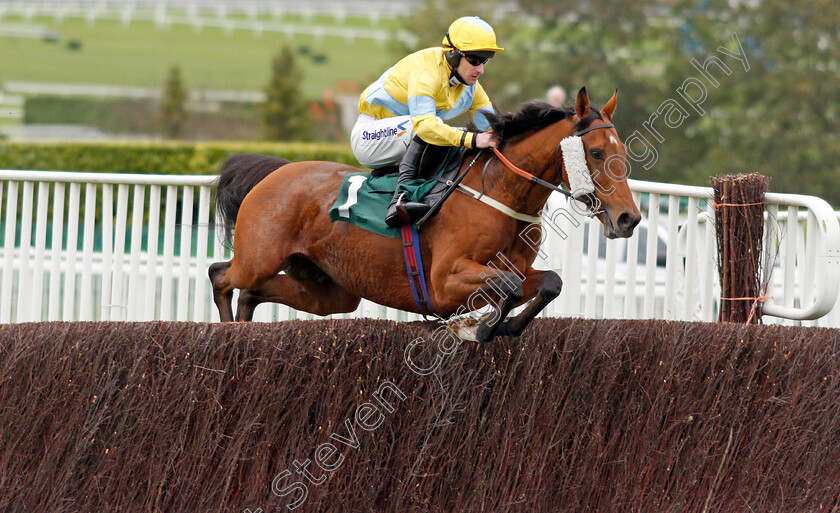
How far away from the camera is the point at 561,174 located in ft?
14.7

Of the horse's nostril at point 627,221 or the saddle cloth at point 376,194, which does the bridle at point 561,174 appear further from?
the saddle cloth at point 376,194

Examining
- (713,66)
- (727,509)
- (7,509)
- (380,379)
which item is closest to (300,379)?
(380,379)

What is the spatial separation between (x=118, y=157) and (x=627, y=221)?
11910mm

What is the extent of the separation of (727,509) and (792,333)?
86cm

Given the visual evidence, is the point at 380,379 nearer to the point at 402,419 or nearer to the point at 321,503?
the point at 402,419

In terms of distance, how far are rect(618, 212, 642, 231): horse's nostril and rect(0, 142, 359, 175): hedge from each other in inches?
413

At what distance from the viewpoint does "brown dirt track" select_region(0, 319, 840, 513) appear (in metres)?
3.87

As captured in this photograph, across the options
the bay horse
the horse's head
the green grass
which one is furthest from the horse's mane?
the green grass

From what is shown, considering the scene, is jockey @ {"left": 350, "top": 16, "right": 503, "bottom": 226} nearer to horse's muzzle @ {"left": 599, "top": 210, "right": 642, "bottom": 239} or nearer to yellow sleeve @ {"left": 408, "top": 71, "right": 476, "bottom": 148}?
yellow sleeve @ {"left": 408, "top": 71, "right": 476, "bottom": 148}

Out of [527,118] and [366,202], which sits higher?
[527,118]

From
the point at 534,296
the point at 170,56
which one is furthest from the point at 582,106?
the point at 170,56

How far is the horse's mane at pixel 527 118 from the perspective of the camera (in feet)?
14.9

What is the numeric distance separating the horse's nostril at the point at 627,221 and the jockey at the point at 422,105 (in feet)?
2.67

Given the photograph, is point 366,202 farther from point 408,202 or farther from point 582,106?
point 582,106
